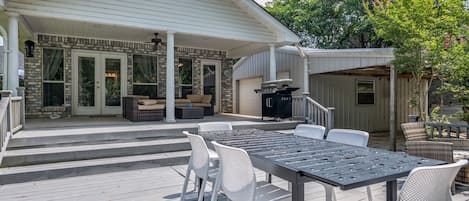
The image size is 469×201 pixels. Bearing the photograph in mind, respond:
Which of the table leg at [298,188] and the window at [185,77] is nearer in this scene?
the table leg at [298,188]

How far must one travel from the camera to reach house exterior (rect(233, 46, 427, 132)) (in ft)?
30.6

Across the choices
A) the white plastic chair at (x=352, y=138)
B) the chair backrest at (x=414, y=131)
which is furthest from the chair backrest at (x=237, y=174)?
the chair backrest at (x=414, y=131)

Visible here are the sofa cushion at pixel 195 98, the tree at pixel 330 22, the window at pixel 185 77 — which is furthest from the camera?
the tree at pixel 330 22

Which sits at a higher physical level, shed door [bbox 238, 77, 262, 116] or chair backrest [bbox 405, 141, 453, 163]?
shed door [bbox 238, 77, 262, 116]

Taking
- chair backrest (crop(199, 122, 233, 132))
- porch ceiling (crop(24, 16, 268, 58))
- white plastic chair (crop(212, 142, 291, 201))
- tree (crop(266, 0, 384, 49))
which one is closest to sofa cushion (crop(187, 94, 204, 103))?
porch ceiling (crop(24, 16, 268, 58))

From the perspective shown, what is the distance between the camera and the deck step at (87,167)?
13.9ft

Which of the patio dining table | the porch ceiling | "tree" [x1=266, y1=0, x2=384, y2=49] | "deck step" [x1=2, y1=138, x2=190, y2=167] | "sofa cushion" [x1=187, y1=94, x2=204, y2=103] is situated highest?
"tree" [x1=266, y1=0, x2=384, y2=49]

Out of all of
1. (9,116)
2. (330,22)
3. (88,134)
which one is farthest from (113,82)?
(330,22)

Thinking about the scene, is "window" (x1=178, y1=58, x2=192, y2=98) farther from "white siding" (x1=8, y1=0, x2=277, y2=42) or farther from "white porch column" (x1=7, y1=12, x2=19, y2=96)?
"white porch column" (x1=7, y1=12, x2=19, y2=96)

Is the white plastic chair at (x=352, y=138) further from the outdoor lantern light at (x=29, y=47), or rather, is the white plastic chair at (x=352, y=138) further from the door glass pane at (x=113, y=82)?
the outdoor lantern light at (x=29, y=47)

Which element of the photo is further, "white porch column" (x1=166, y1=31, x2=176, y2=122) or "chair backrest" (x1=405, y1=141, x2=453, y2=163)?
"white porch column" (x1=166, y1=31, x2=176, y2=122)

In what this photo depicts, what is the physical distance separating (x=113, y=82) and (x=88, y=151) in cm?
485

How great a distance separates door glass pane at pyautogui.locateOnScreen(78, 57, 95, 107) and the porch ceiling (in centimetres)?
82

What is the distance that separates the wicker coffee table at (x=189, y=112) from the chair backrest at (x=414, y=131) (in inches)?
202
